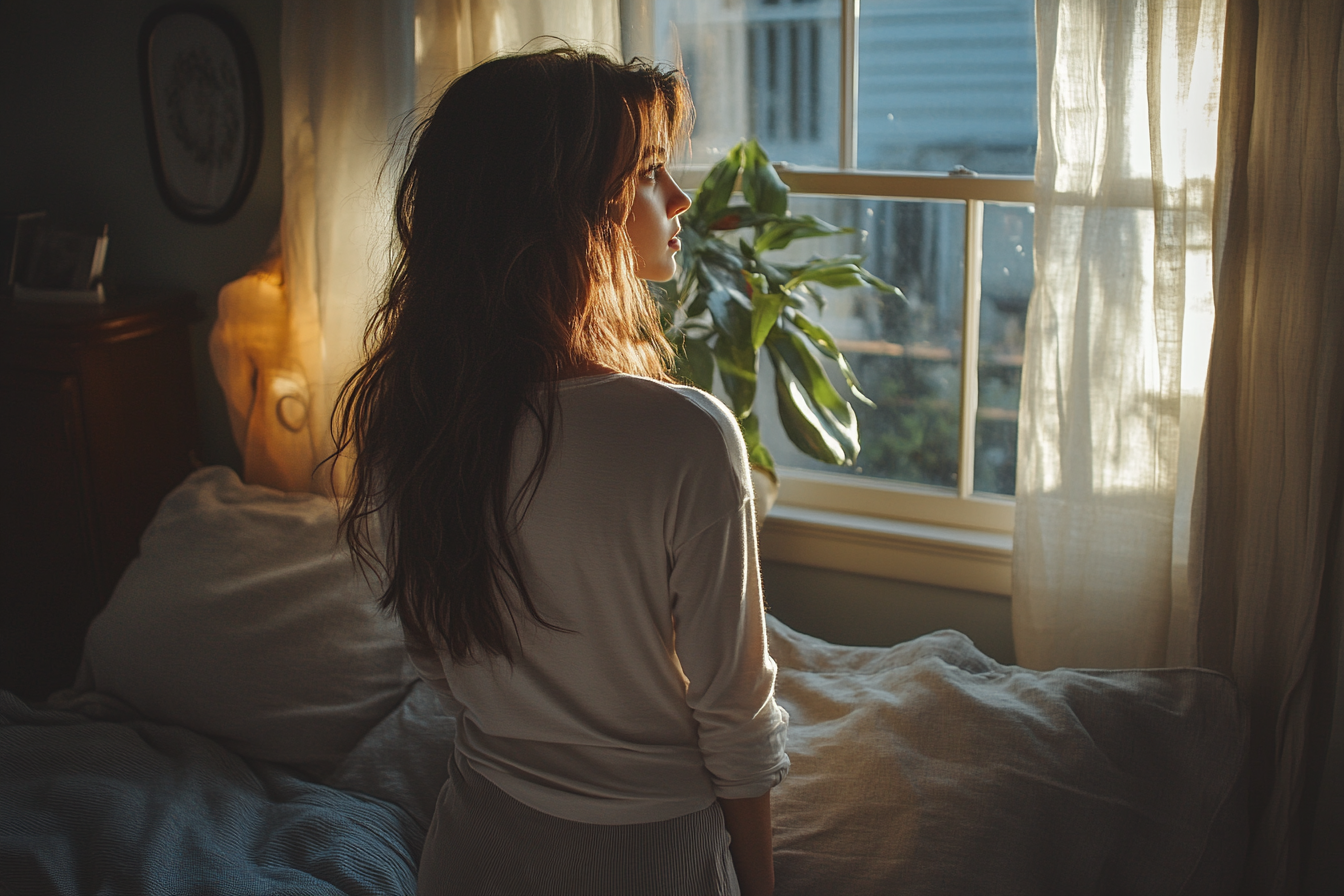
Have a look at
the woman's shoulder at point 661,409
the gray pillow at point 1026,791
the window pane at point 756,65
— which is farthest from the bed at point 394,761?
the window pane at point 756,65

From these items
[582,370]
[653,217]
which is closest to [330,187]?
→ [653,217]

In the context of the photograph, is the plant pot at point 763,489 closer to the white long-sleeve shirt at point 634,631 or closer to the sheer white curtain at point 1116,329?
the sheer white curtain at point 1116,329

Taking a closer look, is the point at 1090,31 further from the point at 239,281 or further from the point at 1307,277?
the point at 239,281

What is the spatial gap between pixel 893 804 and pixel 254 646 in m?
1.08

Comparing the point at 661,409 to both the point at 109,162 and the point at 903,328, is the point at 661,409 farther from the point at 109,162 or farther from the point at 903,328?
the point at 109,162

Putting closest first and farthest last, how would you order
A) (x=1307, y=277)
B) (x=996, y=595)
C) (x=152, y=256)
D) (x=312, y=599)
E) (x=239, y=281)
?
(x=1307, y=277)
(x=312, y=599)
(x=996, y=595)
(x=239, y=281)
(x=152, y=256)

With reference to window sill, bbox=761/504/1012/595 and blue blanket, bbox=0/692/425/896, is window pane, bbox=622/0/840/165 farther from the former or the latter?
blue blanket, bbox=0/692/425/896

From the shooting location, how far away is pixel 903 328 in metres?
2.04

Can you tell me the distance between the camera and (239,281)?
2164 millimetres

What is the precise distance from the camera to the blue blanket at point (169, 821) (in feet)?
4.28

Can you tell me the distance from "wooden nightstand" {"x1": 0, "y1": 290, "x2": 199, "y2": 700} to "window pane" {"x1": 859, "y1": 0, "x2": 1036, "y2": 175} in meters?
1.69

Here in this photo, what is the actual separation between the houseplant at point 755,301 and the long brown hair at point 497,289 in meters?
0.84

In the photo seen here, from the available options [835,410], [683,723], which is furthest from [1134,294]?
[683,723]

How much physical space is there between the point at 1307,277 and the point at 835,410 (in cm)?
75
